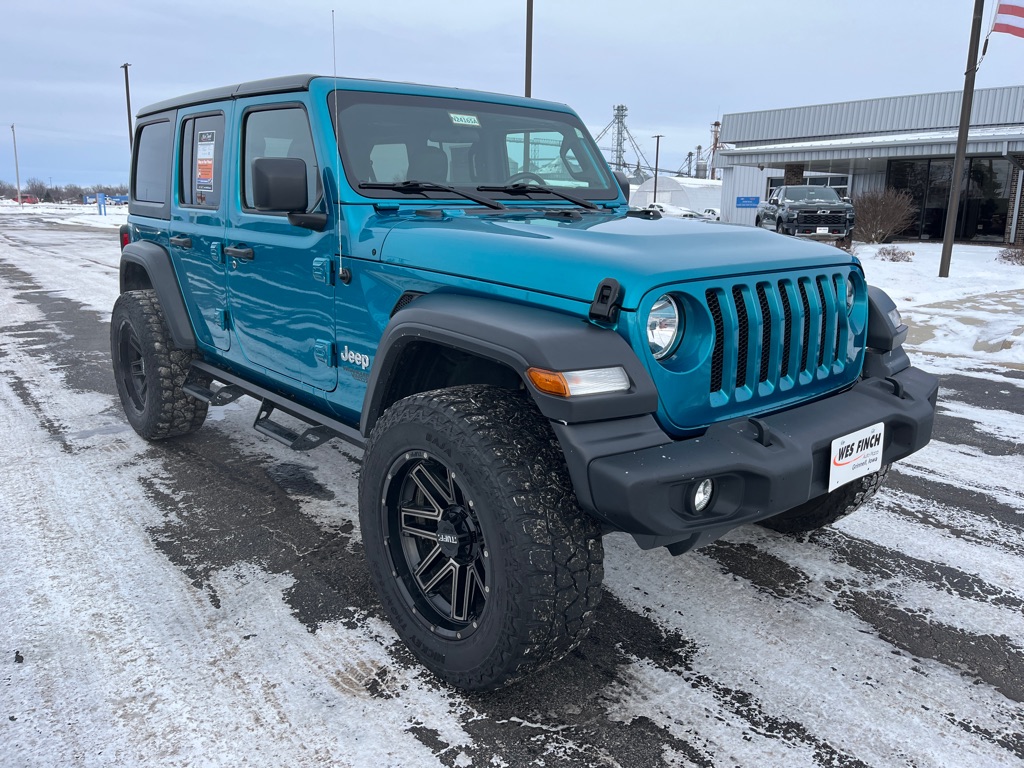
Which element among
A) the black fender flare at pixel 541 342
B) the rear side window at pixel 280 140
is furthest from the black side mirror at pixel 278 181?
the black fender flare at pixel 541 342

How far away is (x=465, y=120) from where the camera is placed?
3.62m

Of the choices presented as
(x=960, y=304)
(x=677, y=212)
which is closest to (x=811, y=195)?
(x=960, y=304)

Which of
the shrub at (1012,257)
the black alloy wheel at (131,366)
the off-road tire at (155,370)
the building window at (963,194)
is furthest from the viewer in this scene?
the building window at (963,194)

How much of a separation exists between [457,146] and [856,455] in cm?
210

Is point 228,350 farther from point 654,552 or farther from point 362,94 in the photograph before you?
point 654,552

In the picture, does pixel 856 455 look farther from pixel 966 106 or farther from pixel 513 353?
pixel 966 106

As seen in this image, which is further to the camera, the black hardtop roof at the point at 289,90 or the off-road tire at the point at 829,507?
the black hardtop roof at the point at 289,90

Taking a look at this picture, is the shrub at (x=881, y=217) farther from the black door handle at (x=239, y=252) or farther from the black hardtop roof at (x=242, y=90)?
the black door handle at (x=239, y=252)

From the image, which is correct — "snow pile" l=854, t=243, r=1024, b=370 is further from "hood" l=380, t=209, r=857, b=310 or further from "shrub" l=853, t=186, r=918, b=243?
"hood" l=380, t=209, r=857, b=310

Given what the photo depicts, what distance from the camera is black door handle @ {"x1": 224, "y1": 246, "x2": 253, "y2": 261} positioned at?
12.0 feet

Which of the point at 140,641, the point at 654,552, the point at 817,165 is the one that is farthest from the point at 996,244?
the point at 140,641

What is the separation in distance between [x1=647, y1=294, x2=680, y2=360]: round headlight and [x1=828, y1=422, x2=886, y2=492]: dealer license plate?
2.01 ft

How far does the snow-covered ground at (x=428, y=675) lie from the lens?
7.34 feet

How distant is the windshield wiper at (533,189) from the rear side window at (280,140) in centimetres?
71
